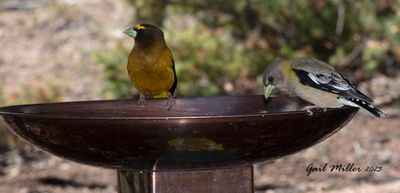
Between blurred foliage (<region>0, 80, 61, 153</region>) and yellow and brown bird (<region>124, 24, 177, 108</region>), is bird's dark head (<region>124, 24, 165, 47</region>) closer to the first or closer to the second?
yellow and brown bird (<region>124, 24, 177, 108</region>)

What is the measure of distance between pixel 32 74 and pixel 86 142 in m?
7.63

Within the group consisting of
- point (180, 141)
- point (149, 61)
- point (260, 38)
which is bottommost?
point (180, 141)

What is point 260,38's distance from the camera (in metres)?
8.15

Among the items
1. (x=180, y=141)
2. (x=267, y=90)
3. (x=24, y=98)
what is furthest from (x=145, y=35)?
(x=24, y=98)

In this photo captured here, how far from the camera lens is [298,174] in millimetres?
7148

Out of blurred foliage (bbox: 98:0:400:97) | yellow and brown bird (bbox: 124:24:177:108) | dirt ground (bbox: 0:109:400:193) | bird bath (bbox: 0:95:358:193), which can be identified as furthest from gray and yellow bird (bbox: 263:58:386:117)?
blurred foliage (bbox: 98:0:400:97)

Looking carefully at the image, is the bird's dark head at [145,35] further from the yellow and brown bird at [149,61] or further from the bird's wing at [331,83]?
the bird's wing at [331,83]

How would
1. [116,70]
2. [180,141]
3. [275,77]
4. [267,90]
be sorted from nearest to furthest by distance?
[180,141], [267,90], [275,77], [116,70]

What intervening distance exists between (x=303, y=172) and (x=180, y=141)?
15.6ft

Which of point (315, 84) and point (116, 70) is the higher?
point (116, 70)

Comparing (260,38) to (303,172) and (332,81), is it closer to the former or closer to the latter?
(303,172)

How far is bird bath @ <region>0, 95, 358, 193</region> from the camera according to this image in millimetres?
2518

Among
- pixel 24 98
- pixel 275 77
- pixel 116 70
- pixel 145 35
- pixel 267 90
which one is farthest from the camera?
pixel 24 98

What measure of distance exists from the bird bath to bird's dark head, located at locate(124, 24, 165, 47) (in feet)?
4.80
